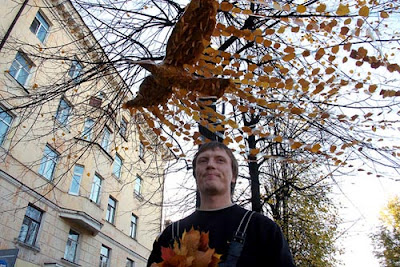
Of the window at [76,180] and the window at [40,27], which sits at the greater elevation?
the window at [40,27]

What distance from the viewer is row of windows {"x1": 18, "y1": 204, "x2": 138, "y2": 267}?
11.0 m

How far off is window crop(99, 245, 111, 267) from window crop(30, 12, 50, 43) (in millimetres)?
10544

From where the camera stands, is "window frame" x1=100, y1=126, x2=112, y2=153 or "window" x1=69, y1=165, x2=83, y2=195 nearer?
"window frame" x1=100, y1=126, x2=112, y2=153

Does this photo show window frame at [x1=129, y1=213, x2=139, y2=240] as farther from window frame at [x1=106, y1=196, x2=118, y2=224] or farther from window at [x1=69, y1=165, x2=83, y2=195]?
window at [x1=69, y1=165, x2=83, y2=195]

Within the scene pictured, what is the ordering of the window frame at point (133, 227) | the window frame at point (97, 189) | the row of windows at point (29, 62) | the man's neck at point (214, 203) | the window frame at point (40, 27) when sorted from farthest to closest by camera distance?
the window frame at point (133, 227) < the window frame at point (97, 189) < the window frame at point (40, 27) < the row of windows at point (29, 62) < the man's neck at point (214, 203)

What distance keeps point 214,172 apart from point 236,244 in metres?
0.54

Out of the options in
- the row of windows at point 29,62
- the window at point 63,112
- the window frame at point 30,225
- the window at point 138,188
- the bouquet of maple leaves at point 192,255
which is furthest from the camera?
the window at point 138,188

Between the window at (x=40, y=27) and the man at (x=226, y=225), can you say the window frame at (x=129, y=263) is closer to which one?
the window at (x=40, y=27)

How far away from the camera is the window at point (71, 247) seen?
13000 mm

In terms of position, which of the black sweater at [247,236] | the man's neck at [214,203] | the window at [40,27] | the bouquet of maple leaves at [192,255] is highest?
the window at [40,27]

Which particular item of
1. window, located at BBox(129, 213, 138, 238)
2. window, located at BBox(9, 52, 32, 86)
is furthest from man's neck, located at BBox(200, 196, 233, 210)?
window, located at BBox(129, 213, 138, 238)

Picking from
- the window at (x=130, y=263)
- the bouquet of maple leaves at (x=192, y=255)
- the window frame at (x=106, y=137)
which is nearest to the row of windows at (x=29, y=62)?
the window frame at (x=106, y=137)

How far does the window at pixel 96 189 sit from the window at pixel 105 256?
8.37 feet

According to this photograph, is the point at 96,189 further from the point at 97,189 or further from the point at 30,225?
the point at 30,225
